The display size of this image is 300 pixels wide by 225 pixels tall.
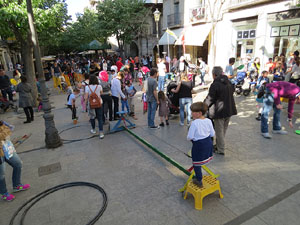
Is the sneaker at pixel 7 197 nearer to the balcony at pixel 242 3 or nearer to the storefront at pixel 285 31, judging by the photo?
the storefront at pixel 285 31

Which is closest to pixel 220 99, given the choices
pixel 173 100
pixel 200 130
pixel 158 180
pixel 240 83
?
pixel 200 130

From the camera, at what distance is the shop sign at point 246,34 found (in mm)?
13144

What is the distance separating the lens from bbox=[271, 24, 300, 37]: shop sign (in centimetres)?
1084

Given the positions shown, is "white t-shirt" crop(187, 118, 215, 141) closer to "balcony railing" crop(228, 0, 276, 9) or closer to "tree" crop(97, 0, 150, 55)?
"balcony railing" crop(228, 0, 276, 9)

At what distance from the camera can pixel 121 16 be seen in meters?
21.8

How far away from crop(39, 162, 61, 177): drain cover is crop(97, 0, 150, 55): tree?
2015 cm

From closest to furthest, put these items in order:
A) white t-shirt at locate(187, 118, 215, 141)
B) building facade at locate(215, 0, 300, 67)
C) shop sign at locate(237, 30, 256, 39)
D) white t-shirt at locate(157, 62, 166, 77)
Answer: white t-shirt at locate(187, 118, 215, 141), white t-shirt at locate(157, 62, 166, 77), building facade at locate(215, 0, 300, 67), shop sign at locate(237, 30, 256, 39)

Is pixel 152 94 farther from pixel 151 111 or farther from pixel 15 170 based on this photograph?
pixel 15 170

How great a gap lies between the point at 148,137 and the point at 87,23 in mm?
33355

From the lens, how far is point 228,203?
3.16m

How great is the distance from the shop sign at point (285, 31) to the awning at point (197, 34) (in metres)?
5.31

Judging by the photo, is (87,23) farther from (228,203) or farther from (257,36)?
(228,203)

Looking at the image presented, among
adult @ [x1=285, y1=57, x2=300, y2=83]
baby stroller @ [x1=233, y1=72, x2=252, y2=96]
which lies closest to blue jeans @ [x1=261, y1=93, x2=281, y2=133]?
adult @ [x1=285, y1=57, x2=300, y2=83]

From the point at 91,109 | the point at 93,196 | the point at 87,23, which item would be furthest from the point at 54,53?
the point at 93,196
